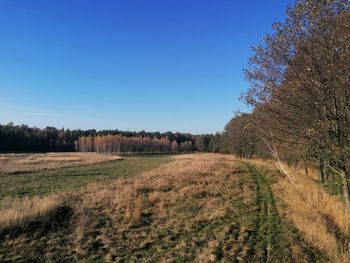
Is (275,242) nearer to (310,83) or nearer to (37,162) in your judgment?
(310,83)

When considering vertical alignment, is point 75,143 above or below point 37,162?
above

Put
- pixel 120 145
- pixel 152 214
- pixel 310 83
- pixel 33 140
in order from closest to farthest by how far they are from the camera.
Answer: pixel 310 83, pixel 152 214, pixel 33 140, pixel 120 145

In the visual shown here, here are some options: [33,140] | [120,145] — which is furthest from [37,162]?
[120,145]

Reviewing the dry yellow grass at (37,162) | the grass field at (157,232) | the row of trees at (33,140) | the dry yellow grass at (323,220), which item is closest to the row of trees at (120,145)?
the row of trees at (33,140)

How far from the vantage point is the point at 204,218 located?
12289 mm

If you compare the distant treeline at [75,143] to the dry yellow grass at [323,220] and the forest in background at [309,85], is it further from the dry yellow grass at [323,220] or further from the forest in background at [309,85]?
the forest in background at [309,85]

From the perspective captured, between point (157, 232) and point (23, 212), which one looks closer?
point (157, 232)

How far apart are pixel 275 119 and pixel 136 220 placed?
640cm

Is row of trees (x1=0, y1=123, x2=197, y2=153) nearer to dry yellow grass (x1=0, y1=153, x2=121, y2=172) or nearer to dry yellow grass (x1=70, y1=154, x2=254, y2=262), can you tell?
dry yellow grass (x1=0, y1=153, x2=121, y2=172)

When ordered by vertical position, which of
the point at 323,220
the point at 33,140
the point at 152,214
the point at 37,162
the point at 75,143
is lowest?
the point at 152,214

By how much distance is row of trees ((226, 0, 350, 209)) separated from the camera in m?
8.00

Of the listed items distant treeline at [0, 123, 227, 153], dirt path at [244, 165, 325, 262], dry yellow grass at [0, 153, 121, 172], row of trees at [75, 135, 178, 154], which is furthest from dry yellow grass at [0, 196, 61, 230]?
row of trees at [75, 135, 178, 154]

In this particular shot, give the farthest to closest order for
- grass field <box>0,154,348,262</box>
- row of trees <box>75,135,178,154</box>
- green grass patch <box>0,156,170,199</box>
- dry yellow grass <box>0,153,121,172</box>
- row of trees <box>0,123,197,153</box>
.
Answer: row of trees <box>75,135,178,154</box> < row of trees <box>0,123,197,153</box> < dry yellow grass <box>0,153,121,172</box> < green grass patch <box>0,156,170,199</box> < grass field <box>0,154,348,262</box>

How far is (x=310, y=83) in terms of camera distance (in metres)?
8.75
